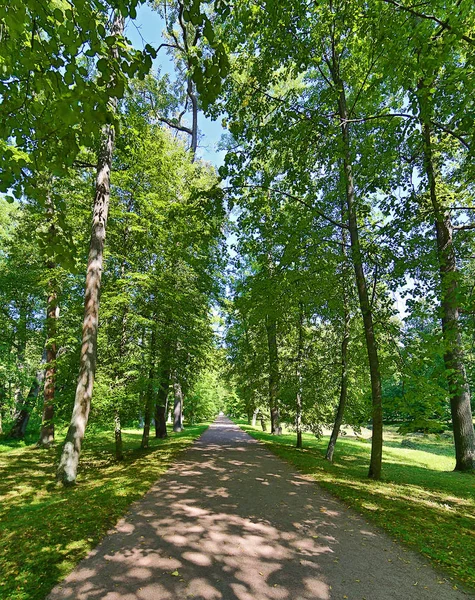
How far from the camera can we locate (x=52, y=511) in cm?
486

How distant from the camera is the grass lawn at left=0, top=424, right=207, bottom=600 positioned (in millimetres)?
3197

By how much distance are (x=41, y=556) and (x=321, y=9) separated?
34.6ft

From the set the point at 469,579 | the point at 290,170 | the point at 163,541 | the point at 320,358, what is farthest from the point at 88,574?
the point at 320,358

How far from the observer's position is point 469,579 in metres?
3.31

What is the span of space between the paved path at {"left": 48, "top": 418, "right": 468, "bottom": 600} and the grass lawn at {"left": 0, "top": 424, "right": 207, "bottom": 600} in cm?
25

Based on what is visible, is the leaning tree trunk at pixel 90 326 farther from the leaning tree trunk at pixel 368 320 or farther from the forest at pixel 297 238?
the leaning tree trunk at pixel 368 320

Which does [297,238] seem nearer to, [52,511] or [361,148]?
[361,148]

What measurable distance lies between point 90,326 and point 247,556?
582 centimetres

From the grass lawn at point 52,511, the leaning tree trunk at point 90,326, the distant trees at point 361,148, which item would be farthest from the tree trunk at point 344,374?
the leaning tree trunk at point 90,326

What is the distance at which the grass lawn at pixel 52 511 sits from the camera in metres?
3.20

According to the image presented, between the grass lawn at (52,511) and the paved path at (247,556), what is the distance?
0.25 meters

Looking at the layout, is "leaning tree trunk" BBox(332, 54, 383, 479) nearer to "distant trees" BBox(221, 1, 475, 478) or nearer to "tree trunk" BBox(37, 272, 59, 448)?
"distant trees" BBox(221, 1, 475, 478)

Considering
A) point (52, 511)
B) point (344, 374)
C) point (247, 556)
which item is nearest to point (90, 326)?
point (52, 511)

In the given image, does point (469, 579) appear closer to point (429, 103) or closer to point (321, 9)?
point (429, 103)
